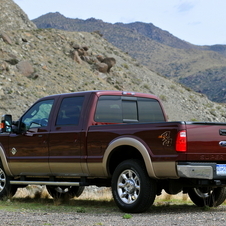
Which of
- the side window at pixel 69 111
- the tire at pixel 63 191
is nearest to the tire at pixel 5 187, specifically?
the tire at pixel 63 191

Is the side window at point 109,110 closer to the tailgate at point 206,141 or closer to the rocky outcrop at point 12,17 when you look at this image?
the tailgate at point 206,141

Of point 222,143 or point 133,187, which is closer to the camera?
point 222,143

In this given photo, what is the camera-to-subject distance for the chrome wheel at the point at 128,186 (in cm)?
810

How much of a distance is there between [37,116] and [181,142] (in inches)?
139

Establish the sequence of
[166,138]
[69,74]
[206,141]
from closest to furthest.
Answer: [166,138], [206,141], [69,74]

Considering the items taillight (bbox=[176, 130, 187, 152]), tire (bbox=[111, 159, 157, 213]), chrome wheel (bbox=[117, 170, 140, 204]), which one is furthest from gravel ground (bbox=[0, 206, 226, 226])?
taillight (bbox=[176, 130, 187, 152])

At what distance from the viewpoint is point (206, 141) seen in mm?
7672

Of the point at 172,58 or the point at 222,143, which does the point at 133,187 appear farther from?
the point at 172,58

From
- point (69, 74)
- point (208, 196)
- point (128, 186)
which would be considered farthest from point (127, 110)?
point (69, 74)

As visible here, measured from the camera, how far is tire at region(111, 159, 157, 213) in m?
7.90

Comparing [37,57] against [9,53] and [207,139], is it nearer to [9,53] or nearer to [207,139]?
[9,53]

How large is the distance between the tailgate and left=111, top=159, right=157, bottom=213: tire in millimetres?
847

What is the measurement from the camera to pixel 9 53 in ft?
145

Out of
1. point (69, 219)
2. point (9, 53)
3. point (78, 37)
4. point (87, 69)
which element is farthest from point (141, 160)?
point (78, 37)
